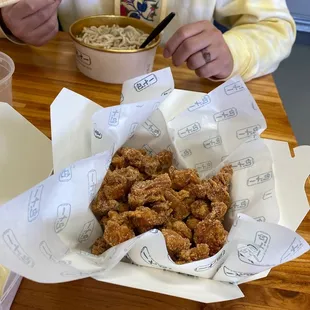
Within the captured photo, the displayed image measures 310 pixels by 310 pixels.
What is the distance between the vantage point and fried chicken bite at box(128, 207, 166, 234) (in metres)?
0.56

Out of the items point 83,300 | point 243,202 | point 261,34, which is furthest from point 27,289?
point 261,34

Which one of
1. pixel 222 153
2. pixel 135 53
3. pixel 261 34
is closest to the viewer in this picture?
pixel 222 153

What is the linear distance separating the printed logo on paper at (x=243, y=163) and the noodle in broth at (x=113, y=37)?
1.34 feet

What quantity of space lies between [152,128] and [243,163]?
14 centimetres

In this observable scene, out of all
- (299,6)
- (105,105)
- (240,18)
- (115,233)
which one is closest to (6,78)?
(105,105)

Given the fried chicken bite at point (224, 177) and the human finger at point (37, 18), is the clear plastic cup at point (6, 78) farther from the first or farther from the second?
→ the fried chicken bite at point (224, 177)

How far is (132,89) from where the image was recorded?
717mm

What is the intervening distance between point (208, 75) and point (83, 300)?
1.92ft

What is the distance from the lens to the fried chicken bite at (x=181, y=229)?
573mm

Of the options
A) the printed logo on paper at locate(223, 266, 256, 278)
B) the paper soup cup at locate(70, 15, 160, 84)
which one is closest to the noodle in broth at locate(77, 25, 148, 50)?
the paper soup cup at locate(70, 15, 160, 84)

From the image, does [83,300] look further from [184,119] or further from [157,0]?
[157,0]

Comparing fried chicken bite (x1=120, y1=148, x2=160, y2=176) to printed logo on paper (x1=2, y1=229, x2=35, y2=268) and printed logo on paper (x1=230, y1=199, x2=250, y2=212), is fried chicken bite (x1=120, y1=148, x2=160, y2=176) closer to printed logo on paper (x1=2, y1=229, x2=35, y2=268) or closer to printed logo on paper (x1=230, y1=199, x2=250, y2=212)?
printed logo on paper (x1=230, y1=199, x2=250, y2=212)

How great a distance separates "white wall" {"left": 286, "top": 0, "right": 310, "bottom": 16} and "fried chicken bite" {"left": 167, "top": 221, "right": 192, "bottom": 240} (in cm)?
221

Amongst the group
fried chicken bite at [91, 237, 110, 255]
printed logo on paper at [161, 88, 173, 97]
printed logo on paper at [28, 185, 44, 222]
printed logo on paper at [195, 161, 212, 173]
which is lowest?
printed logo on paper at [195, 161, 212, 173]
